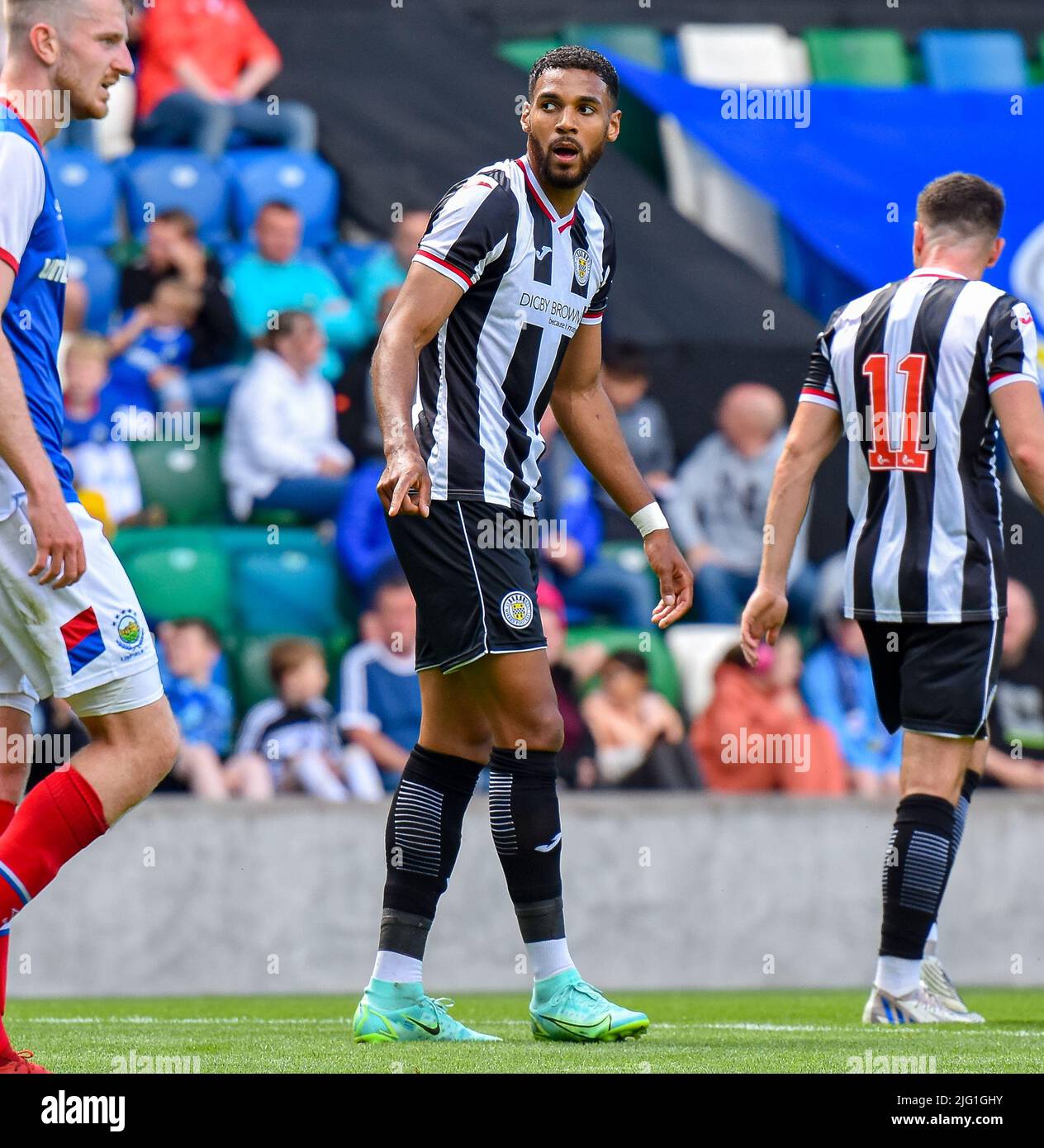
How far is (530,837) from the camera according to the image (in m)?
4.50

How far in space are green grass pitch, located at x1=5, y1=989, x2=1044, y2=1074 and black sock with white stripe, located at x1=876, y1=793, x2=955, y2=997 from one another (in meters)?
0.21

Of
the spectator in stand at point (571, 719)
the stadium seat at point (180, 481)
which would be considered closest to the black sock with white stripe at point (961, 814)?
the spectator in stand at point (571, 719)

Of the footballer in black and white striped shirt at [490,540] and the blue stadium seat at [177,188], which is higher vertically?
the blue stadium seat at [177,188]

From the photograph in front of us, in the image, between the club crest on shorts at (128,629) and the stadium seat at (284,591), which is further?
the stadium seat at (284,591)

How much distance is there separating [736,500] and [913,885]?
5041mm

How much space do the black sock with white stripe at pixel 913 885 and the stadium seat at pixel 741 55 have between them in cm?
838

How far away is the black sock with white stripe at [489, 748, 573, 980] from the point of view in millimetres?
4492

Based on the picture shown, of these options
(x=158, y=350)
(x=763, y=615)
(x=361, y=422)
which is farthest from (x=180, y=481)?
(x=763, y=615)

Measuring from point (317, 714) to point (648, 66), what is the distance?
19.1 feet

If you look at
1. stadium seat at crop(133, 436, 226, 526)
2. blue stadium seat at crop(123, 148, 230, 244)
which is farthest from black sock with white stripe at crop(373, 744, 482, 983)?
blue stadium seat at crop(123, 148, 230, 244)

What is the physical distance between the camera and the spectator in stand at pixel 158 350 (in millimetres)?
9727

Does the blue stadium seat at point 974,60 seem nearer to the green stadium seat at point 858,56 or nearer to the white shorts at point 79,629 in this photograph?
the green stadium seat at point 858,56

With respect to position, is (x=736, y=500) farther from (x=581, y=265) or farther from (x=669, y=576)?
(x=581, y=265)
